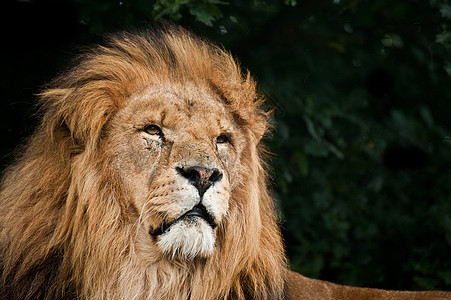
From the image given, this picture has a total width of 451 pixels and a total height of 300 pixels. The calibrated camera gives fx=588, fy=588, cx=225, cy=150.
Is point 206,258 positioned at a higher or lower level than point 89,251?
higher

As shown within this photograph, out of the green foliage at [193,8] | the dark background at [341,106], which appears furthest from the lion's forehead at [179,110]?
the dark background at [341,106]

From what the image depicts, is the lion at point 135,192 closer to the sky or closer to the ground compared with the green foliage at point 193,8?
closer to the ground

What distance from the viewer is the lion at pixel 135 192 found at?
272 cm

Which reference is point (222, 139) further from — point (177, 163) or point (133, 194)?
point (133, 194)

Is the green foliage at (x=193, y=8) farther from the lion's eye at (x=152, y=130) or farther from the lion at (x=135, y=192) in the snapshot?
the lion's eye at (x=152, y=130)

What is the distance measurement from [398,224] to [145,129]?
4.00 m

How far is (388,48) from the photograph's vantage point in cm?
586

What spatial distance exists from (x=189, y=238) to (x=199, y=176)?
0.28 meters

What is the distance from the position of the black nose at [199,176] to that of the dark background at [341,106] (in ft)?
6.51

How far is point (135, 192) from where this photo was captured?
280 centimetres

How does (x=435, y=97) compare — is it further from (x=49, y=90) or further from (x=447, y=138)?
(x=49, y=90)

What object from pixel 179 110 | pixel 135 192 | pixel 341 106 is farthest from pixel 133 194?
pixel 341 106

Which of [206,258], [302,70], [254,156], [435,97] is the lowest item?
[206,258]

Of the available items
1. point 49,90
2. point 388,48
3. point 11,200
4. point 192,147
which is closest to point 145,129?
point 192,147
